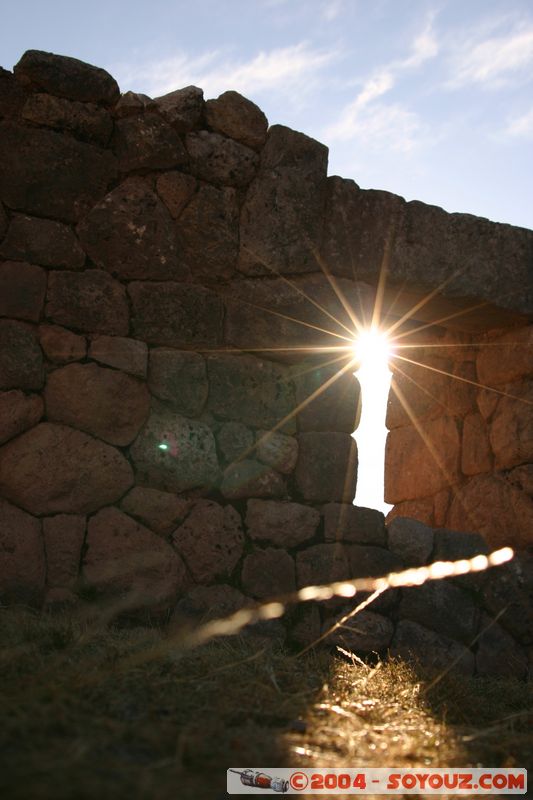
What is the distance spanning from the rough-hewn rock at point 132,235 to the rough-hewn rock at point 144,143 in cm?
10

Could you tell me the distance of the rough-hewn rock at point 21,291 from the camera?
3514mm

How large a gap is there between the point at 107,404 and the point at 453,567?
1946 millimetres

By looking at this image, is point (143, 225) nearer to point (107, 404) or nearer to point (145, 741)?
point (107, 404)

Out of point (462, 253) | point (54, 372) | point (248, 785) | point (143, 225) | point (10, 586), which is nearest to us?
point (248, 785)

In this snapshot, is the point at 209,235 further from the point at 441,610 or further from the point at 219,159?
the point at 441,610

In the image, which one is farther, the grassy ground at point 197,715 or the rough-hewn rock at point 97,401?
the rough-hewn rock at point 97,401

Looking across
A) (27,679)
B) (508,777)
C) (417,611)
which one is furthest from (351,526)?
(27,679)

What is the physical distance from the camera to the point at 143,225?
3.82 meters

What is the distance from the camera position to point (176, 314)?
381 cm

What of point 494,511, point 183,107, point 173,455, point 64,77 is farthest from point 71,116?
point 494,511

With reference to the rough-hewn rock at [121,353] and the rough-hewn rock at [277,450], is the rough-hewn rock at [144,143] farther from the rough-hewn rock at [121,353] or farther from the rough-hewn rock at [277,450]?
the rough-hewn rock at [277,450]

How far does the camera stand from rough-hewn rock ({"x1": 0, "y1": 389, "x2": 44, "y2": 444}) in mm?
3436

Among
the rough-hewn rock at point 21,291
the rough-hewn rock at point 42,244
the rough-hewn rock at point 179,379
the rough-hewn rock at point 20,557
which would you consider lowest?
the rough-hewn rock at point 20,557

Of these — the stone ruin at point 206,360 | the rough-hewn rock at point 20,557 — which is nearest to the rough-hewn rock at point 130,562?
the stone ruin at point 206,360
